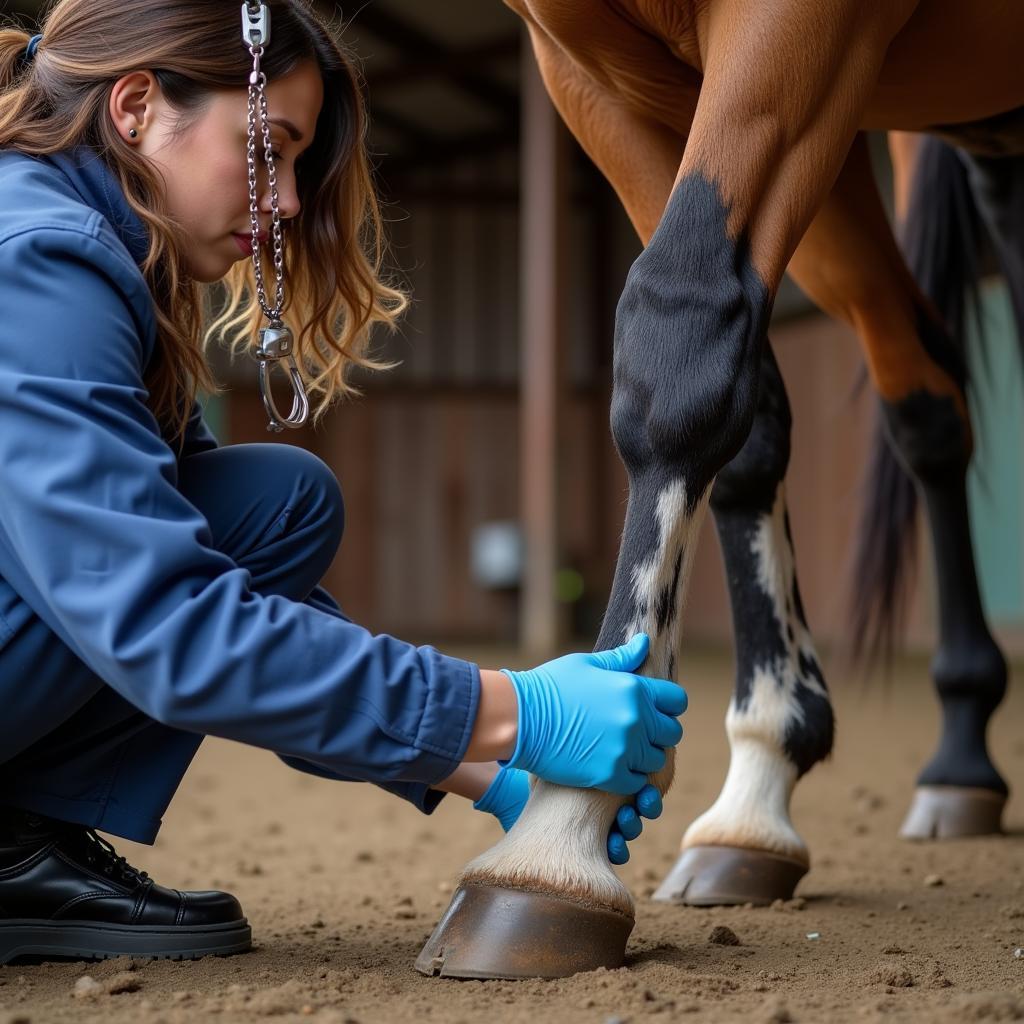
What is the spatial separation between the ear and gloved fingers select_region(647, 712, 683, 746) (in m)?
0.70

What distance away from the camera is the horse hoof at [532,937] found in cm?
→ 115

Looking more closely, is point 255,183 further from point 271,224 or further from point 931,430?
point 931,430

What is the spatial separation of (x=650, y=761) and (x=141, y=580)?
46 cm

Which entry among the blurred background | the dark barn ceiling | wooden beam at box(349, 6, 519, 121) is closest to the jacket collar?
the dark barn ceiling

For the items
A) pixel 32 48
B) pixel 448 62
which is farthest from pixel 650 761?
pixel 448 62

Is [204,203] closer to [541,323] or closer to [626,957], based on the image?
[626,957]

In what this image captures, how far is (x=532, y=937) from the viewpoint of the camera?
1151 millimetres

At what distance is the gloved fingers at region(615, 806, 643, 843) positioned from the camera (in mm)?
1203

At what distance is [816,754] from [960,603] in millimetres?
678

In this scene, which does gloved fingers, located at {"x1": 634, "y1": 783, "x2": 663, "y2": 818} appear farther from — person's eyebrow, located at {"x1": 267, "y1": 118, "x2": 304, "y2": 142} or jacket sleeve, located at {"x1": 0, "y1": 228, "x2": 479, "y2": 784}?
person's eyebrow, located at {"x1": 267, "y1": 118, "x2": 304, "y2": 142}

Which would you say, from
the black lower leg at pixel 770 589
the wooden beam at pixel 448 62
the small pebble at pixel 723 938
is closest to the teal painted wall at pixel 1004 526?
the wooden beam at pixel 448 62

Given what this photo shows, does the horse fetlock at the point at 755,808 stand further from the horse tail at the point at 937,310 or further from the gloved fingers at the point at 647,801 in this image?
the horse tail at the point at 937,310

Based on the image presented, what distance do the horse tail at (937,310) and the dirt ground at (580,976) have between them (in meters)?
0.39

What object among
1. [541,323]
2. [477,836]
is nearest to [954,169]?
[477,836]
